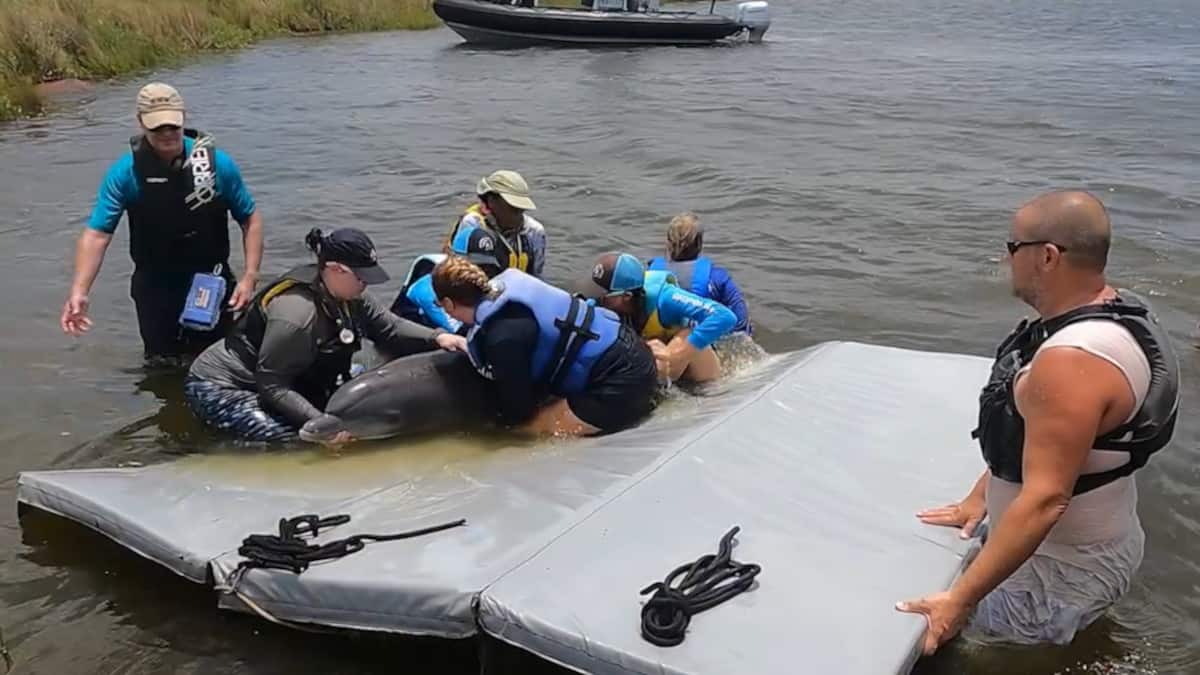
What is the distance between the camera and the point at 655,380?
18.0 feet

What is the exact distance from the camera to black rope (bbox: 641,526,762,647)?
3.29 m

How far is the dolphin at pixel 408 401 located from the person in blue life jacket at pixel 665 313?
34.0 inches

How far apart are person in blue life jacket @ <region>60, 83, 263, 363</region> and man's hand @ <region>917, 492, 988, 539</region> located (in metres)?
3.86

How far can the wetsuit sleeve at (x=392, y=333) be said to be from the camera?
19.1ft

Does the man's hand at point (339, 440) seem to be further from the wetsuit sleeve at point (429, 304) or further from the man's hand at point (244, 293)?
the man's hand at point (244, 293)

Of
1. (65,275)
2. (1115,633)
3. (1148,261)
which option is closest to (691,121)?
(1148,261)

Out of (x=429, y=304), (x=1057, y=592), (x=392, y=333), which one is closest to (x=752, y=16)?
(x=429, y=304)

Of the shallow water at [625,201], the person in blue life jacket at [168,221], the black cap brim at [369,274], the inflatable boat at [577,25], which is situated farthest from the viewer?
the inflatable boat at [577,25]

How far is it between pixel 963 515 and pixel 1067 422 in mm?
1125

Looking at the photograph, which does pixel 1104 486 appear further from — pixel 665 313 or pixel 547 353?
pixel 665 313

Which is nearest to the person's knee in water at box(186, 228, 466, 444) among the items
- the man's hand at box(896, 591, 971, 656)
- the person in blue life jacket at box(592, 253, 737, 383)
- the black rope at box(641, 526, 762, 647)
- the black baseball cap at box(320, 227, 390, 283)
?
the black baseball cap at box(320, 227, 390, 283)

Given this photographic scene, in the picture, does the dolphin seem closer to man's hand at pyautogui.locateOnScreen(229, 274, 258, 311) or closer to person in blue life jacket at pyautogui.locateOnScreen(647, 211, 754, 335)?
man's hand at pyautogui.locateOnScreen(229, 274, 258, 311)

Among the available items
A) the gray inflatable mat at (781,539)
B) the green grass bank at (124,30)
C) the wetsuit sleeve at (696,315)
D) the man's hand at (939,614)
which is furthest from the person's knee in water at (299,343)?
the green grass bank at (124,30)

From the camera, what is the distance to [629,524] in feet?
12.8
